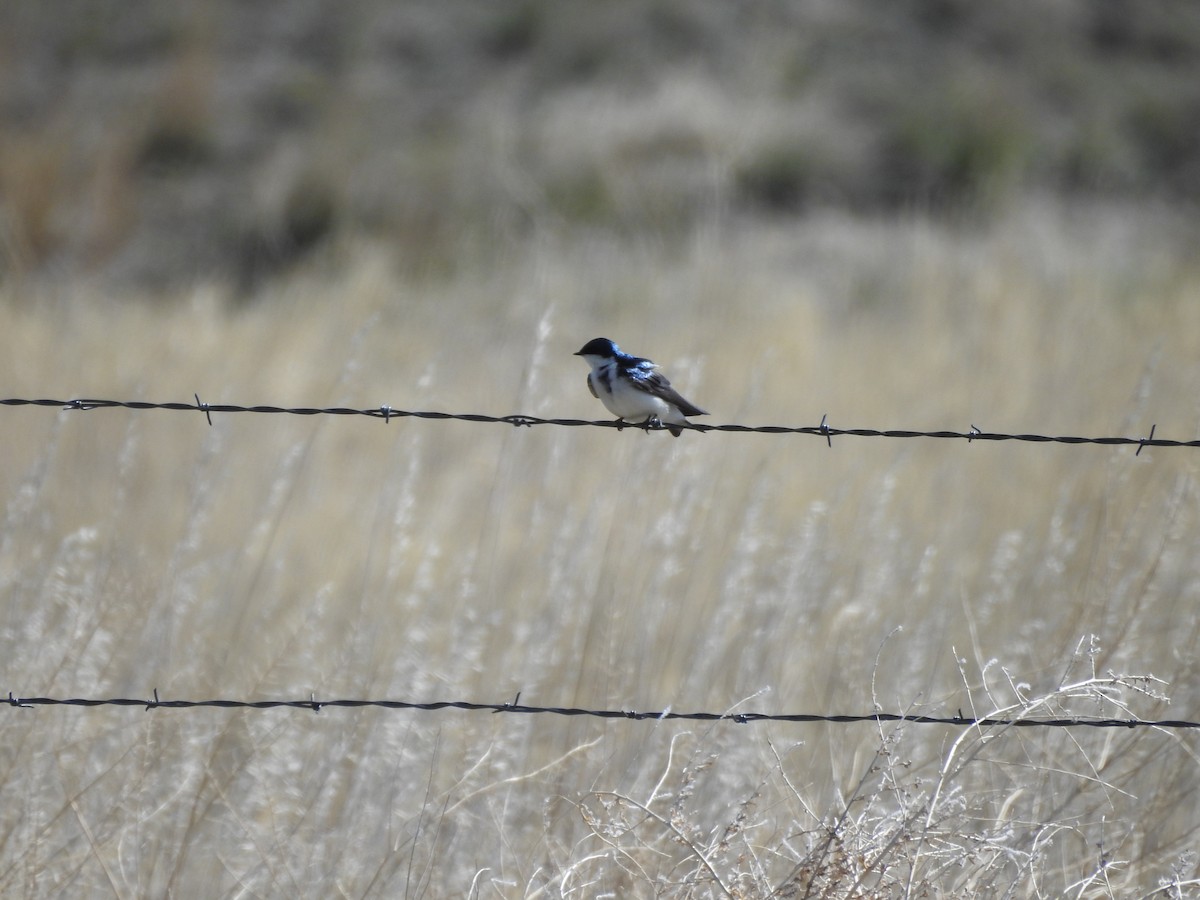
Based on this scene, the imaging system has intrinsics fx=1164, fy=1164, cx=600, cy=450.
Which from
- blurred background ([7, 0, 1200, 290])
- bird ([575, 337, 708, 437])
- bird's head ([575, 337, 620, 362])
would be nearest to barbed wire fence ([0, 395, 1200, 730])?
bird ([575, 337, 708, 437])

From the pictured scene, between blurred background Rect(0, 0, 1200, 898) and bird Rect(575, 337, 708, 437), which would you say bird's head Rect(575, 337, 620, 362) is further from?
blurred background Rect(0, 0, 1200, 898)

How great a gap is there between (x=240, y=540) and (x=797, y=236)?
9.13 m

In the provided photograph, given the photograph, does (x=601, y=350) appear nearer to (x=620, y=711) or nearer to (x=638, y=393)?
(x=638, y=393)

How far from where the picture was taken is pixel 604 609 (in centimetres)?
382

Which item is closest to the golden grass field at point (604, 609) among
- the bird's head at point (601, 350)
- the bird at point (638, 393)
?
the bird's head at point (601, 350)

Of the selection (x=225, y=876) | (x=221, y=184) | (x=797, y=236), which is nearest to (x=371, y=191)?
(x=221, y=184)

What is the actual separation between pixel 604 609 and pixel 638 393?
76 centimetres

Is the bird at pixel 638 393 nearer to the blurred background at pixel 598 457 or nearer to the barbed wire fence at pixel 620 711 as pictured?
the barbed wire fence at pixel 620 711

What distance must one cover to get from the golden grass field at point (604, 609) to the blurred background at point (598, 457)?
0.03 metres

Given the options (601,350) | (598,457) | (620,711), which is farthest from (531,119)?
(620,711)

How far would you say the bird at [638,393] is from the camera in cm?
352

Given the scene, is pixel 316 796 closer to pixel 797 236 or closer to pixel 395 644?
pixel 395 644

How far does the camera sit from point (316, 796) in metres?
3.03

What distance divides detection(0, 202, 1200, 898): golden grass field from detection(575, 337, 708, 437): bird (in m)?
0.28
